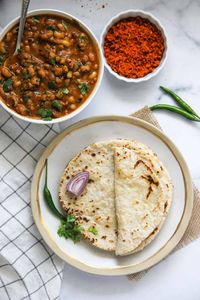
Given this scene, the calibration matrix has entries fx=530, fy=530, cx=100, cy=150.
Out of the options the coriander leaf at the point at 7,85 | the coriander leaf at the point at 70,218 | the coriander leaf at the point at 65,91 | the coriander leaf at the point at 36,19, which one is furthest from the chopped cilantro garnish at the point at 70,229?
the coriander leaf at the point at 36,19

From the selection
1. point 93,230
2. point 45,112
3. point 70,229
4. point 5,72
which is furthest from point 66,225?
point 5,72

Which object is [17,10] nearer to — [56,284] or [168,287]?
[56,284]

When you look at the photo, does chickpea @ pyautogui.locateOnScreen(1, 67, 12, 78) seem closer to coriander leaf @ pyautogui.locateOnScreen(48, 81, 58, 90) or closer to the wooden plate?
coriander leaf @ pyautogui.locateOnScreen(48, 81, 58, 90)

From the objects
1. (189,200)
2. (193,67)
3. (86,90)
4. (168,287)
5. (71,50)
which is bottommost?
(168,287)

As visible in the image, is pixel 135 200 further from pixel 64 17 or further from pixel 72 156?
pixel 64 17

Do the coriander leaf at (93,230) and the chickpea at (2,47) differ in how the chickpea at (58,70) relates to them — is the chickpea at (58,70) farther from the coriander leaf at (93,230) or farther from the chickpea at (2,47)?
the coriander leaf at (93,230)

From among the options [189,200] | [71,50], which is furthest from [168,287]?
[71,50]
